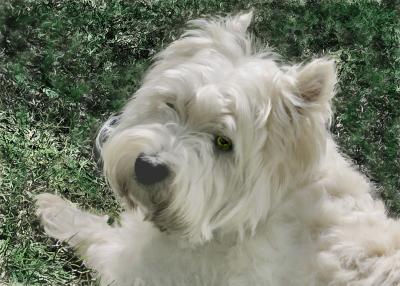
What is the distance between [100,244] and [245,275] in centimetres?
96

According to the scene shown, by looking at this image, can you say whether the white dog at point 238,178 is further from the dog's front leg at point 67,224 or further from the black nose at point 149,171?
the dog's front leg at point 67,224

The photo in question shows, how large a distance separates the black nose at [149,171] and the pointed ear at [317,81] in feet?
2.36

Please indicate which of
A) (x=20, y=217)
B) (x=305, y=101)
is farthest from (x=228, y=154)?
(x=20, y=217)

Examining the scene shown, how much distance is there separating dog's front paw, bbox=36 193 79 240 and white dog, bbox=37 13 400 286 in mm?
568

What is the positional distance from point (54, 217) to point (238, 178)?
1.37 metres

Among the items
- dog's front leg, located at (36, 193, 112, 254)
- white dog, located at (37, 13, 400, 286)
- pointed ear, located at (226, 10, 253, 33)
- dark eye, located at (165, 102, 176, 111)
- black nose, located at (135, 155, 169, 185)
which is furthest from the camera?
dog's front leg, located at (36, 193, 112, 254)

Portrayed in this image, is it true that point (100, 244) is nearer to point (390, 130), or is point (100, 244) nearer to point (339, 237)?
point (339, 237)

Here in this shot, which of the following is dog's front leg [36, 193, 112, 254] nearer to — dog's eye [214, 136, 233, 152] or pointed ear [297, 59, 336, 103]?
dog's eye [214, 136, 233, 152]

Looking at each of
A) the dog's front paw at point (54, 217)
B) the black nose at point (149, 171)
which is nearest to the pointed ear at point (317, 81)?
the black nose at point (149, 171)

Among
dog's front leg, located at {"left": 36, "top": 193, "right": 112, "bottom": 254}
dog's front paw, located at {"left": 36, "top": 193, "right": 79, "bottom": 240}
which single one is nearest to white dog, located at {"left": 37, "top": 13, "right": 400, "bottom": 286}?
dog's front leg, located at {"left": 36, "top": 193, "right": 112, "bottom": 254}

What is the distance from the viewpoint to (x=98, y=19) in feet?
17.6

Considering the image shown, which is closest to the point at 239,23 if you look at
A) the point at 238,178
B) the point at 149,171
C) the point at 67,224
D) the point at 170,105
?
the point at 170,105

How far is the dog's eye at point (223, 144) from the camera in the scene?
327cm

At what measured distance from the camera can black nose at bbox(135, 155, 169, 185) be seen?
310 cm
